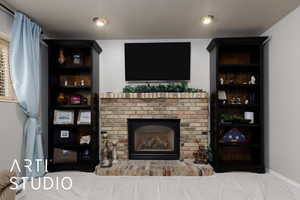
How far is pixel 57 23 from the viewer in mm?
2945

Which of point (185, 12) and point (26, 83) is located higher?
point (185, 12)

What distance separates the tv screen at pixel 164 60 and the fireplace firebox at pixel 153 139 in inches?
32.6

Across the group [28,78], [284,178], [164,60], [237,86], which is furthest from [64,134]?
[284,178]

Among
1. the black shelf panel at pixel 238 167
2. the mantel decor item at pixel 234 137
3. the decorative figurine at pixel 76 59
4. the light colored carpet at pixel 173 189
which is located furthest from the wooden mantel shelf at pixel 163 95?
the light colored carpet at pixel 173 189

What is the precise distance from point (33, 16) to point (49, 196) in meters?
2.35

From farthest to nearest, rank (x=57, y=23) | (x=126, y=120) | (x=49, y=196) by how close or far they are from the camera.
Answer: (x=126, y=120)
(x=57, y=23)
(x=49, y=196)

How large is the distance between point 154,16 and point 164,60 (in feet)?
3.17

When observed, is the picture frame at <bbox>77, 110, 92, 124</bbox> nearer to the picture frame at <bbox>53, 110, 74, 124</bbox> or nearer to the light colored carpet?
the picture frame at <bbox>53, 110, 74, 124</bbox>

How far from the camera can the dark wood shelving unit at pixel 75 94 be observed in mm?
3223

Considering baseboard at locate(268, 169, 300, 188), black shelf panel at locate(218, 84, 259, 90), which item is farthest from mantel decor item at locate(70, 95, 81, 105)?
baseboard at locate(268, 169, 300, 188)

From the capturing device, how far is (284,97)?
2766mm

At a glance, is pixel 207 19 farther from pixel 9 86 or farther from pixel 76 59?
pixel 9 86

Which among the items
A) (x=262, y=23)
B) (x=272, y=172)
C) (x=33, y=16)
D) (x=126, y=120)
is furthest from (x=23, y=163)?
(x=262, y=23)

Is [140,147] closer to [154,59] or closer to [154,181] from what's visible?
[154,181]
